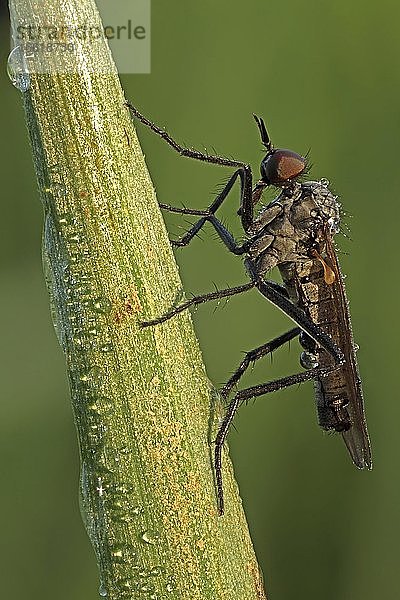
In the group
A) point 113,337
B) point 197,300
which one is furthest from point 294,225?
point 113,337

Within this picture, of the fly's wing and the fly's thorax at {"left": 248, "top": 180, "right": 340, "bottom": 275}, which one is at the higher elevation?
the fly's thorax at {"left": 248, "top": 180, "right": 340, "bottom": 275}

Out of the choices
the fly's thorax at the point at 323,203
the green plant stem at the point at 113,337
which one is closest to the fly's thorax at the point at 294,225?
the fly's thorax at the point at 323,203

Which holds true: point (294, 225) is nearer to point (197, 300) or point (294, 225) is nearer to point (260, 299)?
point (260, 299)

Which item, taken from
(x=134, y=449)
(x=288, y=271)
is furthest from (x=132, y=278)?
(x=288, y=271)

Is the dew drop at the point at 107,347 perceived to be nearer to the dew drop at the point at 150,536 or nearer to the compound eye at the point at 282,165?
the dew drop at the point at 150,536

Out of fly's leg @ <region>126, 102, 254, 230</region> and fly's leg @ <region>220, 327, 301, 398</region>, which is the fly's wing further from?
fly's leg @ <region>126, 102, 254, 230</region>

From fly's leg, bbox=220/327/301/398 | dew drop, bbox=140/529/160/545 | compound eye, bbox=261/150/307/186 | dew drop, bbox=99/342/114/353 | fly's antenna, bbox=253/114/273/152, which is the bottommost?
dew drop, bbox=140/529/160/545

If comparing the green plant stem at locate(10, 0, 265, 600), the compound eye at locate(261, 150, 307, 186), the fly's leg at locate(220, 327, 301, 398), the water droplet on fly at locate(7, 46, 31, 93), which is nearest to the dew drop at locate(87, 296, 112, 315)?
the green plant stem at locate(10, 0, 265, 600)
